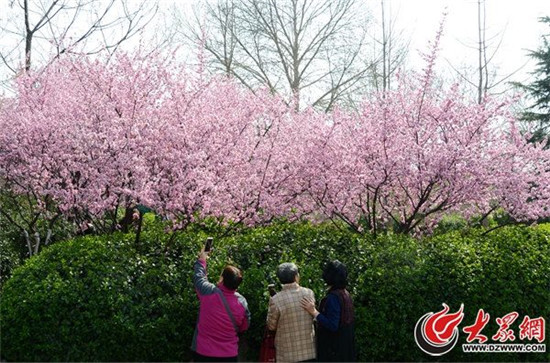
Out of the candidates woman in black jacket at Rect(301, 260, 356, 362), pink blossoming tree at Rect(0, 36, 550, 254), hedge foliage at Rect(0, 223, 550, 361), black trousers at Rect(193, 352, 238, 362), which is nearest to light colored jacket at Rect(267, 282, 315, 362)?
woman in black jacket at Rect(301, 260, 356, 362)

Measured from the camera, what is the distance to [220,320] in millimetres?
4082

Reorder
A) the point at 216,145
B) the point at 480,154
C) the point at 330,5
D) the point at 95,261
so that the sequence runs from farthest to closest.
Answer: the point at 330,5 < the point at 480,154 < the point at 216,145 < the point at 95,261

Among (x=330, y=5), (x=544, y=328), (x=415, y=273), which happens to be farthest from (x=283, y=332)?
(x=330, y=5)

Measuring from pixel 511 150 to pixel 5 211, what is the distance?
7068 mm

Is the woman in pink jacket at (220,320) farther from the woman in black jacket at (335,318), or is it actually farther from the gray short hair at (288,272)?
the woman in black jacket at (335,318)

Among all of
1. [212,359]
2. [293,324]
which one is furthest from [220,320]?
[293,324]

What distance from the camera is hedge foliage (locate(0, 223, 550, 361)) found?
4.77 metres

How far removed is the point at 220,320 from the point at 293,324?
56 cm

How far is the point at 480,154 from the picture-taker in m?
6.65

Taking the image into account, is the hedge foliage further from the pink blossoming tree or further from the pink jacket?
the pink jacket

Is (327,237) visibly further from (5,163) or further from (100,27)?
(100,27)

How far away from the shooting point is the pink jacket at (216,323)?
13.4 ft

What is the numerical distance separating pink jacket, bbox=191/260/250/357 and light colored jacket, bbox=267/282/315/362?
10.4 inches

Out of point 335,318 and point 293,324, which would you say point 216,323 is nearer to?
point 293,324
